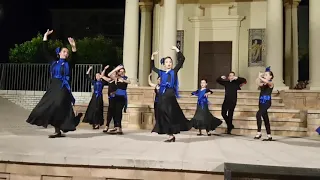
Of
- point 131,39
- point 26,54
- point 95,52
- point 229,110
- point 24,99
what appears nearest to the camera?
point 229,110

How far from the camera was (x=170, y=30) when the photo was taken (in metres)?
15.5

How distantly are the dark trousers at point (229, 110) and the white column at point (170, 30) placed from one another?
5.12m

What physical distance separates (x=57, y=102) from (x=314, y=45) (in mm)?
10868

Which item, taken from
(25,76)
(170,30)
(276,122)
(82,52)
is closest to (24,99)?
(25,76)

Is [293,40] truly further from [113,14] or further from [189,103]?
[113,14]

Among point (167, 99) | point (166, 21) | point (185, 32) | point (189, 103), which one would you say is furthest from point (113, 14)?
point (167, 99)

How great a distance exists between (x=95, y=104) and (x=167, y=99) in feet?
15.4

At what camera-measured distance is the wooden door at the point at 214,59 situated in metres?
18.5

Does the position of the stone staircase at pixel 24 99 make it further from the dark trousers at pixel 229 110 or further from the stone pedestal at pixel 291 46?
the stone pedestal at pixel 291 46

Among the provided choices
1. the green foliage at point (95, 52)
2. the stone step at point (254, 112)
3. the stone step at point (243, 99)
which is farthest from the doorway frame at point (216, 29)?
the green foliage at point (95, 52)

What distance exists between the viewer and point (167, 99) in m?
7.53

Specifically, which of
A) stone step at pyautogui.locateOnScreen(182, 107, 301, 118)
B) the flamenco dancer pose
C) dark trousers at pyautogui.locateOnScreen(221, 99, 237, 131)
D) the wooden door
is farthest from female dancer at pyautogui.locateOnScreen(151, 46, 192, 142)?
the wooden door

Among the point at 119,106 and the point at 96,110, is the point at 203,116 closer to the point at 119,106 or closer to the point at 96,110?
the point at 119,106

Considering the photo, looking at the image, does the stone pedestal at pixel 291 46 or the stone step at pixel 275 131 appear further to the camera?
the stone pedestal at pixel 291 46
